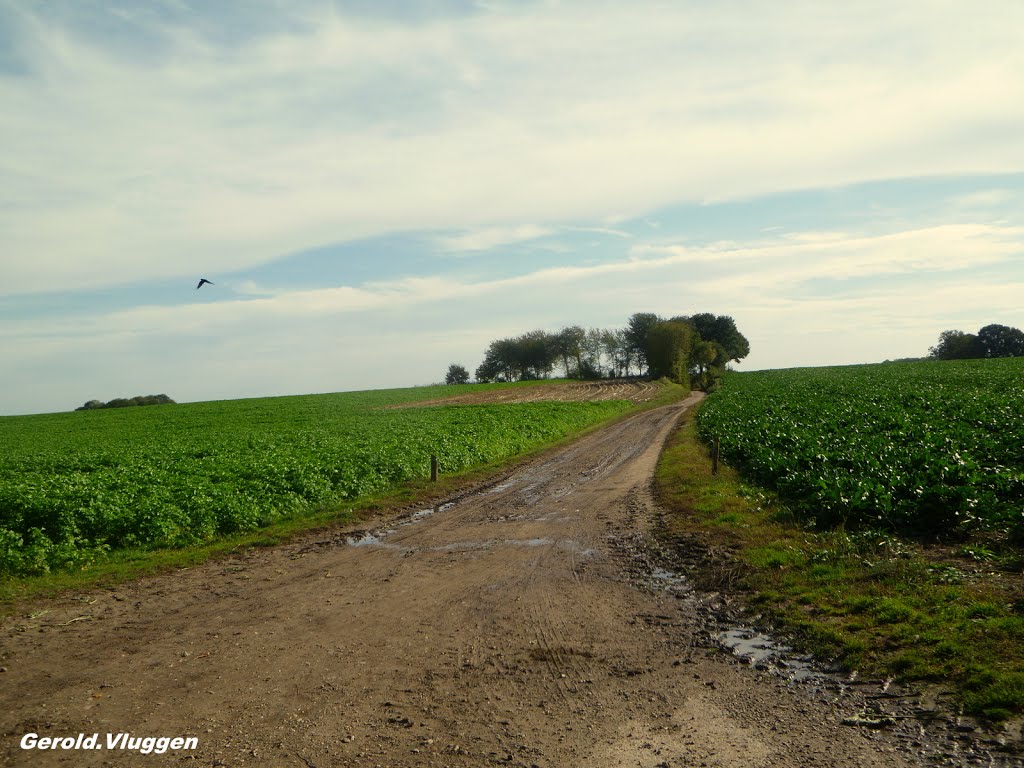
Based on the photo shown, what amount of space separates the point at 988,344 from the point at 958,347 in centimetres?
531

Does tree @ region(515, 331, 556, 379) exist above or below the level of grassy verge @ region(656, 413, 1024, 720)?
above

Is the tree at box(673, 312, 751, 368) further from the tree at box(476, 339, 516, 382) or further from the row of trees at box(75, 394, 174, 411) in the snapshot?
the row of trees at box(75, 394, 174, 411)

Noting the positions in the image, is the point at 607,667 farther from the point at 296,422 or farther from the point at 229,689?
the point at 296,422

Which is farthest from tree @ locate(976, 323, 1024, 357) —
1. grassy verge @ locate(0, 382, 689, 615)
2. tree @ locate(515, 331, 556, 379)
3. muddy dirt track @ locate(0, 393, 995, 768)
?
muddy dirt track @ locate(0, 393, 995, 768)

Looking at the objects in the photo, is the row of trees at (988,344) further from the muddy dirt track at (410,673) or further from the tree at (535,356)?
the muddy dirt track at (410,673)

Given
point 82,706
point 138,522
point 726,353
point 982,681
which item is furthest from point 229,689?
point 726,353

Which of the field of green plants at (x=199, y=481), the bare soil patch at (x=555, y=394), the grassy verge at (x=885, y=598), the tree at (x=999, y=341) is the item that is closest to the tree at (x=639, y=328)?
the bare soil patch at (x=555, y=394)

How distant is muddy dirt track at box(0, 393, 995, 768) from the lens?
588 centimetres

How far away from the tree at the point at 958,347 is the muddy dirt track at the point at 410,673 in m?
120

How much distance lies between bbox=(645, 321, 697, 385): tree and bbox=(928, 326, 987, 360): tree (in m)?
48.1

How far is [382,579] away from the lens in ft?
38.1

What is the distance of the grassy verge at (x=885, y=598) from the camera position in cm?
686

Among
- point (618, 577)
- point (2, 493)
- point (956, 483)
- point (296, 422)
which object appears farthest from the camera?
point (296, 422)

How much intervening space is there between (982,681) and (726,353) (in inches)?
4748
